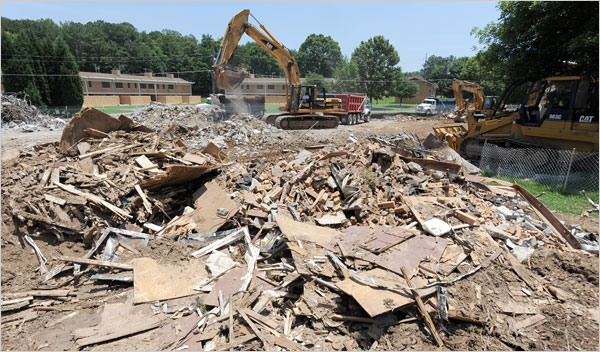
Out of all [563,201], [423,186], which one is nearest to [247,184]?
[423,186]

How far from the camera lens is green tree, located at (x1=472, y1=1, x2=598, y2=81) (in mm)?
10625

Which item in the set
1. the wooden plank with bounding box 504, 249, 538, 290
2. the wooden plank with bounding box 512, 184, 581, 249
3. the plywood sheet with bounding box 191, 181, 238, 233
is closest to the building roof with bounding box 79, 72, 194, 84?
the plywood sheet with bounding box 191, 181, 238, 233

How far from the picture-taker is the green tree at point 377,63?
42031 millimetres

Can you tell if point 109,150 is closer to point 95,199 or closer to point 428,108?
point 95,199

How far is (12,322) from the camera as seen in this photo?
4.36 m

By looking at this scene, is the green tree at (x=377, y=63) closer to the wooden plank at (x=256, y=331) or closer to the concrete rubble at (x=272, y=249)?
the concrete rubble at (x=272, y=249)

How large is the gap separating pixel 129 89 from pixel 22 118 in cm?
3447

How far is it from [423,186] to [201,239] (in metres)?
4.86

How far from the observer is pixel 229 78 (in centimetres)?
1630

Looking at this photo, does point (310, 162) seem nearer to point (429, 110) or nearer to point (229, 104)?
point (229, 104)

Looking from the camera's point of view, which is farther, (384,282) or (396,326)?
(384,282)

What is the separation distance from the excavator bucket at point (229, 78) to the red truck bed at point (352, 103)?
8.92 metres

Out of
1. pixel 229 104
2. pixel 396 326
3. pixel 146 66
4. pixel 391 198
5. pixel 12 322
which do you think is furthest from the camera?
pixel 146 66

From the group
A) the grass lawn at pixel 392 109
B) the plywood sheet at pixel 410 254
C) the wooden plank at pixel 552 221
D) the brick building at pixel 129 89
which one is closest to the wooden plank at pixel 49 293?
the plywood sheet at pixel 410 254
